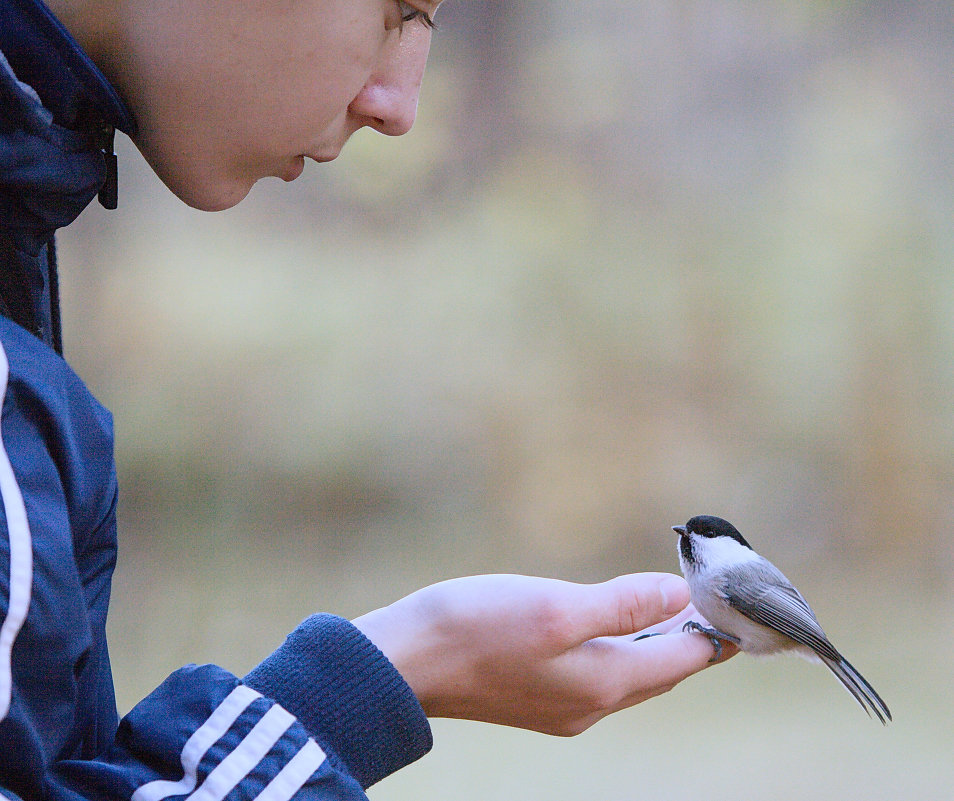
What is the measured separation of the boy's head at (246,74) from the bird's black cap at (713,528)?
18.3 inches

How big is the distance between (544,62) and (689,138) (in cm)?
21

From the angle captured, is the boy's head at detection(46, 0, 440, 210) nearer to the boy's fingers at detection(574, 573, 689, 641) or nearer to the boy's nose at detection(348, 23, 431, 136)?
the boy's nose at detection(348, 23, 431, 136)

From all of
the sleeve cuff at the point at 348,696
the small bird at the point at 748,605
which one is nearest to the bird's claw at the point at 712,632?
the small bird at the point at 748,605

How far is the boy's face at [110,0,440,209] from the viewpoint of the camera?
0.31 meters

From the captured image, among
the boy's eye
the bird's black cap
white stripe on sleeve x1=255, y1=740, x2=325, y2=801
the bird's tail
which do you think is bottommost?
the bird's tail

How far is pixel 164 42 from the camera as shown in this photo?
1.01 ft

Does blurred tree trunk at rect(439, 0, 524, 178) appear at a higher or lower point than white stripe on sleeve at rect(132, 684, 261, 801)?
higher

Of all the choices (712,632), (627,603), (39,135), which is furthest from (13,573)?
(712,632)

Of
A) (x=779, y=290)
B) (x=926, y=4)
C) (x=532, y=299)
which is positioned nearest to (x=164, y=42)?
(x=532, y=299)

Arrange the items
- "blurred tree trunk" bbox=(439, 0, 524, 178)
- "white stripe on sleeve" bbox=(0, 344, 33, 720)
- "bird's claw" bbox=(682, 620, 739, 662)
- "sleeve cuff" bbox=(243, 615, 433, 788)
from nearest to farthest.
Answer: "white stripe on sleeve" bbox=(0, 344, 33, 720) → "sleeve cuff" bbox=(243, 615, 433, 788) → "bird's claw" bbox=(682, 620, 739, 662) → "blurred tree trunk" bbox=(439, 0, 524, 178)

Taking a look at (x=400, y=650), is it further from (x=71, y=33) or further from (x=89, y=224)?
(x=89, y=224)

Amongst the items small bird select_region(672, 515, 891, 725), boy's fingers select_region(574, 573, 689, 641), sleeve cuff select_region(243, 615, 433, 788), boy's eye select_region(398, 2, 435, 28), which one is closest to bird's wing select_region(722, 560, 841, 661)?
small bird select_region(672, 515, 891, 725)

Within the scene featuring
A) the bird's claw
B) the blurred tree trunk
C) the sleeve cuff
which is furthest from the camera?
the blurred tree trunk

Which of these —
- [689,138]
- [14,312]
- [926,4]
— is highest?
[926,4]
